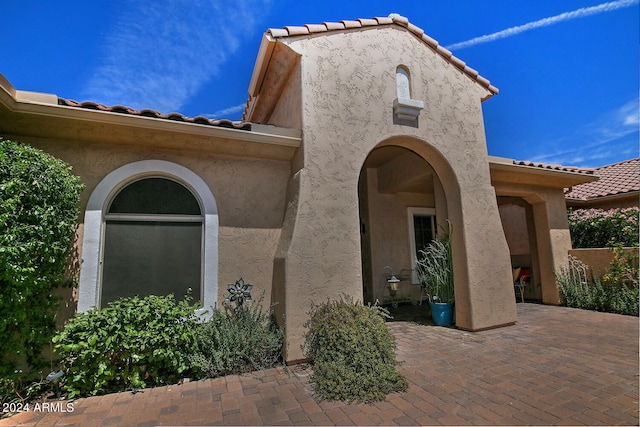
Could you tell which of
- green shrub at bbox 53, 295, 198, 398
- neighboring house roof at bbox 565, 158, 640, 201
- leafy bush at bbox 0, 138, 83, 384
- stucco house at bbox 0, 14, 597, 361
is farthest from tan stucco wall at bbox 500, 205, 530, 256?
leafy bush at bbox 0, 138, 83, 384

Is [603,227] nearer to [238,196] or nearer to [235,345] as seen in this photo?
[238,196]

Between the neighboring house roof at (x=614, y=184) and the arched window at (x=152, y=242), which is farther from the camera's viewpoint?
the neighboring house roof at (x=614, y=184)

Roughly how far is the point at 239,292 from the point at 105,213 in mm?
2551

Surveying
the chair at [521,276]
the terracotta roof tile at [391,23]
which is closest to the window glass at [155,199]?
the terracotta roof tile at [391,23]

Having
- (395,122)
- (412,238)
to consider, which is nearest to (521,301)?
(412,238)

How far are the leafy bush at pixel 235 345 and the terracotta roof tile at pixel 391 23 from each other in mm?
5128

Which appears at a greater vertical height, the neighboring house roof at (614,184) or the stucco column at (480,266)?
the neighboring house roof at (614,184)

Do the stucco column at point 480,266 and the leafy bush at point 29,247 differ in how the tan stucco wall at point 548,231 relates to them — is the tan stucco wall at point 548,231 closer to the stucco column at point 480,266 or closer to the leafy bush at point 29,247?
the stucco column at point 480,266

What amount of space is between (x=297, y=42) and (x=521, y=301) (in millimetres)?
10362

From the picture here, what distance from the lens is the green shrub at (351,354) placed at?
12.0 ft

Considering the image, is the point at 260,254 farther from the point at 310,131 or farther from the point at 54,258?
the point at 54,258

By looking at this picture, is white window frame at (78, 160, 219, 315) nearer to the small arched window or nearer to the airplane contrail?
the small arched window

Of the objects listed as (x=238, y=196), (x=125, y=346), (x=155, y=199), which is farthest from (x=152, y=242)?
(x=125, y=346)

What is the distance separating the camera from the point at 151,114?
15.8 ft
